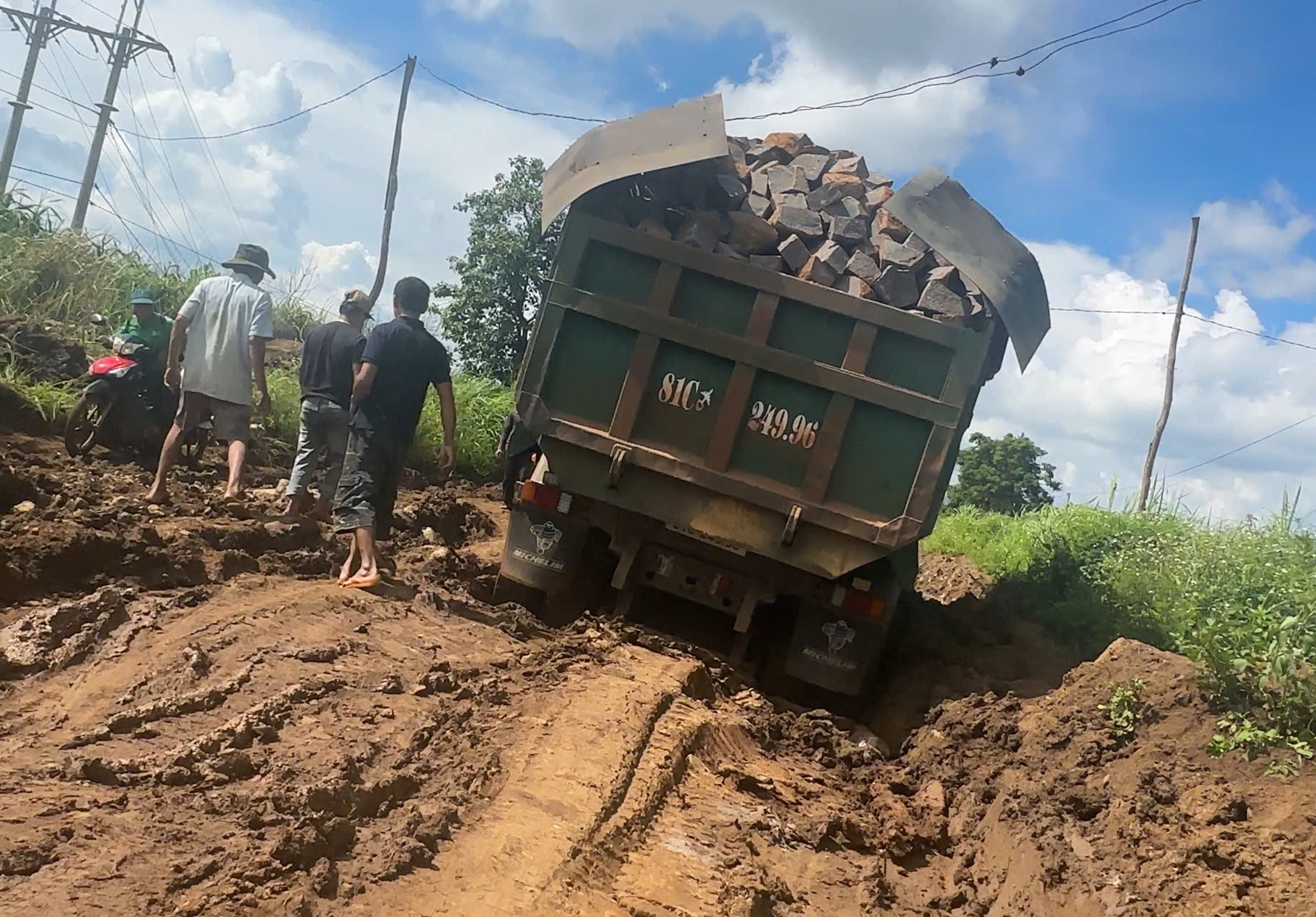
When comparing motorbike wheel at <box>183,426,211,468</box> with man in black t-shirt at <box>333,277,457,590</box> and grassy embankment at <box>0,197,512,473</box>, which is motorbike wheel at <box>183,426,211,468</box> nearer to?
grassy embankment at <box>0,197,512,473</box>

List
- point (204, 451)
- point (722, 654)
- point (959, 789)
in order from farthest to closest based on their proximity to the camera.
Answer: point (204, 451) → point (722, 654) → point (959, 789)

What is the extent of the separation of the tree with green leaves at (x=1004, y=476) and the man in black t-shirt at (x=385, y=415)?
720 inches

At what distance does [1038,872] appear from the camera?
11.4 ft

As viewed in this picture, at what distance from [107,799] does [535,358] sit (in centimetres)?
316

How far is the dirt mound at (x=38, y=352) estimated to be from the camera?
8078mm

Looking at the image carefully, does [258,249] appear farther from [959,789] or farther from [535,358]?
[959,789]

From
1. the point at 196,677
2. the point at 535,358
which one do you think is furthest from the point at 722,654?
the point at 196,677

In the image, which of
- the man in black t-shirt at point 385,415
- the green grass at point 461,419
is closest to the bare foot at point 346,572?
the man in black t-shirt at point 385,415

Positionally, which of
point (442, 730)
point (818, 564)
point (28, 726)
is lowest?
point (28, 726)

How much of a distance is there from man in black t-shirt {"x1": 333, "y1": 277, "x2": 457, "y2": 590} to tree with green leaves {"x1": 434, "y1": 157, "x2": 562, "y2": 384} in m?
9.30

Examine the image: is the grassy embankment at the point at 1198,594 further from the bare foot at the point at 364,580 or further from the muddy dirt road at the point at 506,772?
the bare foot at the point at 364,580

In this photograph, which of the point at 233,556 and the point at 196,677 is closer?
the point at 196,677

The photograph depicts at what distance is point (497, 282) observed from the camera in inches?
602

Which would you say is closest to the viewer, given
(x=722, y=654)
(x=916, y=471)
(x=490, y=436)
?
(x=916, y=471)
